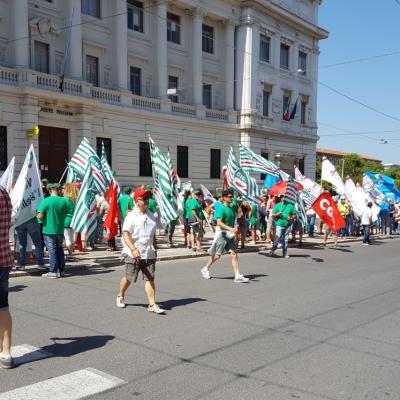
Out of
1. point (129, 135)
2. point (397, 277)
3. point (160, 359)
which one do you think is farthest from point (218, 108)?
point (160, 359)

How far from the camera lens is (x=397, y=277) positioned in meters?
10.8

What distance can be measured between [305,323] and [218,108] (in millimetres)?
27604

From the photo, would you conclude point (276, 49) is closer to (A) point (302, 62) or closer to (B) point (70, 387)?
(A) point (302, 62)

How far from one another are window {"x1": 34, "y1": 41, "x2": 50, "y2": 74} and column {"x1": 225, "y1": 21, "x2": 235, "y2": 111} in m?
13.1

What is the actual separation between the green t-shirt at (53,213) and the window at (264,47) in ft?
92.5

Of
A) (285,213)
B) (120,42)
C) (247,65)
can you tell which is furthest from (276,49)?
(285,213)

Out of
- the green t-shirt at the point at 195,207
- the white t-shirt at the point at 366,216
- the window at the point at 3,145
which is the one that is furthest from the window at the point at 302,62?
the green t-shirt at the point at 195,207

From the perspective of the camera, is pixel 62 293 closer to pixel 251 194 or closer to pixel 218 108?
pixel 251 194

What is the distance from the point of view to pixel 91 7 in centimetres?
2586

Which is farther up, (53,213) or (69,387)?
(53,213)

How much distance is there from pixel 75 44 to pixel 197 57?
9106 mm

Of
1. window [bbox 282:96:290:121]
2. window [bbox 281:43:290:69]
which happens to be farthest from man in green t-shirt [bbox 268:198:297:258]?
window [bbox 281:43:290:69]

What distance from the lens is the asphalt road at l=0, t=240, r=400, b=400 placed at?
4.37 meters

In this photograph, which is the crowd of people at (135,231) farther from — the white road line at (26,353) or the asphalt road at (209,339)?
the asphalt road at (209,339)
